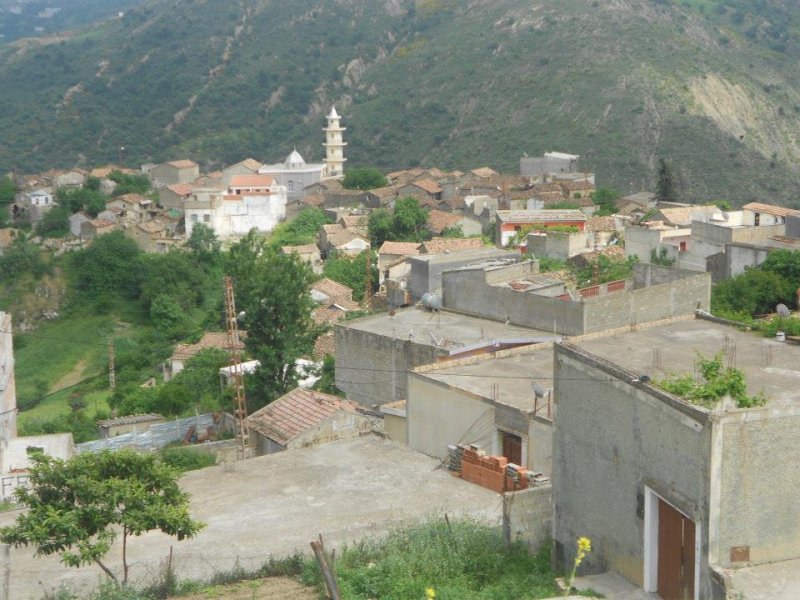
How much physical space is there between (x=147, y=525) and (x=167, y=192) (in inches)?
1886

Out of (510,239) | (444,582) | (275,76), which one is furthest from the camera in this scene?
(275,76)

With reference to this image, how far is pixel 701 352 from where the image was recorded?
417 inches

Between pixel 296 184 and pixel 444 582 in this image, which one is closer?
pixel 444 582

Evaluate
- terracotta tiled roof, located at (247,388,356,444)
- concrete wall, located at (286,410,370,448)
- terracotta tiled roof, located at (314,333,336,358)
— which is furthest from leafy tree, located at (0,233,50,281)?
concrete wall, located at (286,410,370,448)

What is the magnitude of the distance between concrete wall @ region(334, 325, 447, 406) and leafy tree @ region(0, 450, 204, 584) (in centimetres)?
953

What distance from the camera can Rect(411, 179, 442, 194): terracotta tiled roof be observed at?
53.9m

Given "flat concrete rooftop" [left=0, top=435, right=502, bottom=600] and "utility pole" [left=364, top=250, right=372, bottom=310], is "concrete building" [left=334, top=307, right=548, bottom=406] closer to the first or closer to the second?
"flat concrete rooftop" [left=0, top=435, right=502, bottom=600]

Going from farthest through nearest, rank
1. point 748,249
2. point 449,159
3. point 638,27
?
point 638,27
point 449,159
point 748,249

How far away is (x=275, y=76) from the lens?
108 m

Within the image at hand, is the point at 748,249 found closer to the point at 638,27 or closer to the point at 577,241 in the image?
the point at 577,241

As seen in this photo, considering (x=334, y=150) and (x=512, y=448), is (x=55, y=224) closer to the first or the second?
(x=334, y=150)

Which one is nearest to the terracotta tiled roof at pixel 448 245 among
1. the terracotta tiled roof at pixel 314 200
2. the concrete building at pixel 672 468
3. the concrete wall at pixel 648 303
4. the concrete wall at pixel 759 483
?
the concrete wall at pixel 648 303

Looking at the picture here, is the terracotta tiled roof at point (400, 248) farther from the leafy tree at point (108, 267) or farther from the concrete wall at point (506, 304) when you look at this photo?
the concrete wall at point (506, 304)

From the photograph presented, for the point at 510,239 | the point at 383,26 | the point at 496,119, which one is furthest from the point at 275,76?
the point at 510,239
